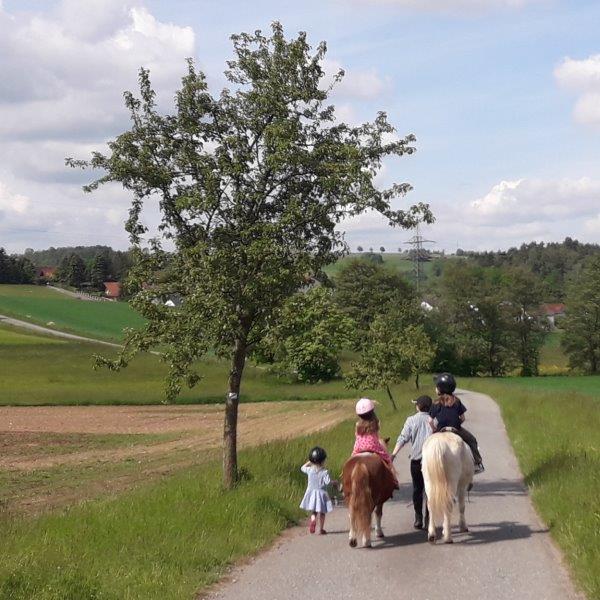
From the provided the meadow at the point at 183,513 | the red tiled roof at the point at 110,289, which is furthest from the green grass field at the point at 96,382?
the red tiled roof at the point at 110,289

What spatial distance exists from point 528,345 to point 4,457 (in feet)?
273

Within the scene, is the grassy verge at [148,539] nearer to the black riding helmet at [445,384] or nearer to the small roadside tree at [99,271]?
the black riding helmet at [445,384]

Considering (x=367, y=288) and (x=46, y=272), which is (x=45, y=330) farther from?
(x=46, y=272)

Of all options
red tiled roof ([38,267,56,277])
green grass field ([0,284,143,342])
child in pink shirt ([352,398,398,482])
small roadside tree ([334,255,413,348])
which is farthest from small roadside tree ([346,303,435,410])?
red tiled roof ([38,267,56,277])

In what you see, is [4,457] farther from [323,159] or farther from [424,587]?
[424,587]

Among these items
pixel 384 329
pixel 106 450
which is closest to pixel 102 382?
pixel 384 329

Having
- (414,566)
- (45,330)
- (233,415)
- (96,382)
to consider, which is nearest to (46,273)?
(45,330)

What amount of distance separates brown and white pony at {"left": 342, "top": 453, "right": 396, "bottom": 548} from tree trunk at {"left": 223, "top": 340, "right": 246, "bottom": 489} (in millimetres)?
3539

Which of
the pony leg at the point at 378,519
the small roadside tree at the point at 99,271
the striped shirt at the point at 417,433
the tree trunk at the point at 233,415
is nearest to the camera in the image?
the pony leg at the point at 378,519

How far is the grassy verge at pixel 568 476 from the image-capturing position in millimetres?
8594

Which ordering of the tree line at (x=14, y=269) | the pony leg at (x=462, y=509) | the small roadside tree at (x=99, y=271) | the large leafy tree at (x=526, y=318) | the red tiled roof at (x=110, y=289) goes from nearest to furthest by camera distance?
the pony leg at (x=462, y=509)
the large leafy tree at (x=526, y=318)
the tree line at (x=14, y=269)
the red tiled roof at (x=110, y=289)
the small roadside tree at (x=99, y=271)

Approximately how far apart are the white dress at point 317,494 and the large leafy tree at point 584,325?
88.8m

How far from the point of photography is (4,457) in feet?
93.6

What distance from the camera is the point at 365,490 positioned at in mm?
9906
